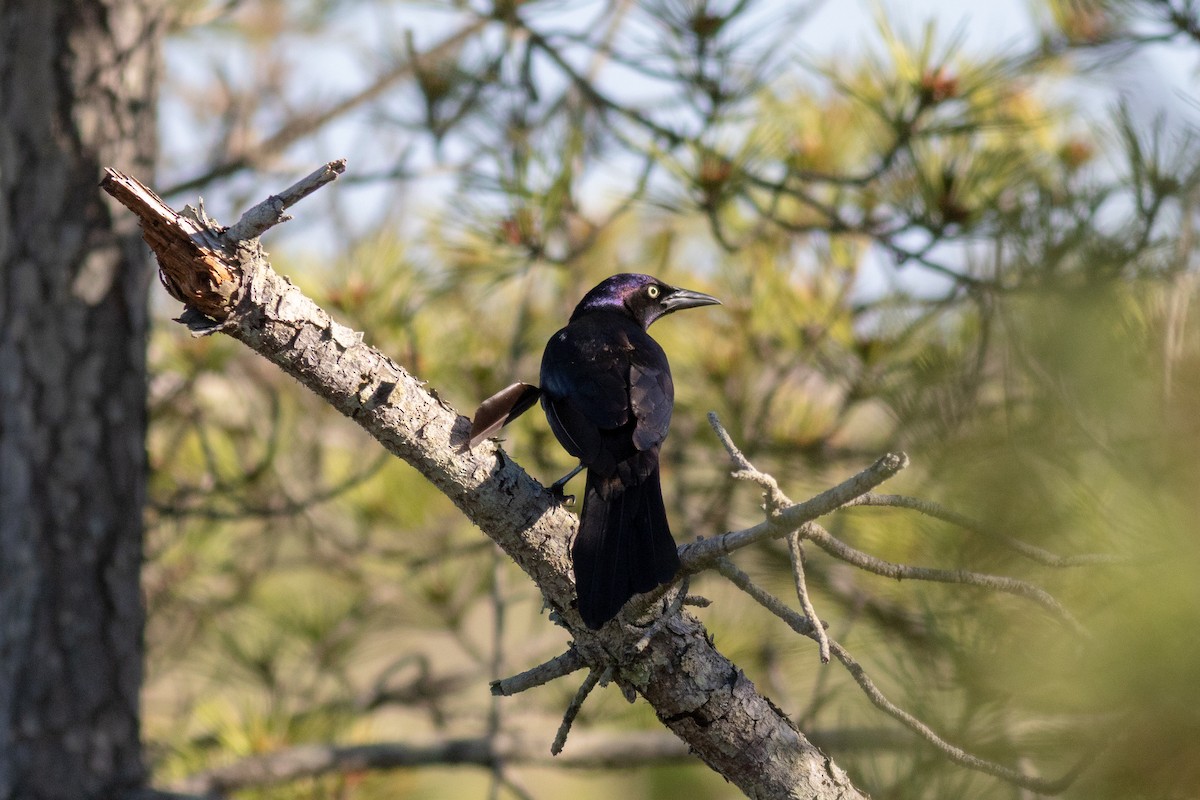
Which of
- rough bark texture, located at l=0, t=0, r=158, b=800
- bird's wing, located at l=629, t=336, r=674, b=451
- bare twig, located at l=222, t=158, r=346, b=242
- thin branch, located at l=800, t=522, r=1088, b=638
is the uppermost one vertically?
rough bark texture, located at l=0, t=0, r=158, b=800

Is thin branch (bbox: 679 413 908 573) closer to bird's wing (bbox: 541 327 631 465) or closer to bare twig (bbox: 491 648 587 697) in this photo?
bare twig (bbox: 491 648 587 697)

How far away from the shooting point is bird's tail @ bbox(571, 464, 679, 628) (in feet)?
5.43

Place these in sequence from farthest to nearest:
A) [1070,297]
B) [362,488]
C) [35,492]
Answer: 1. [362,488]
2. [35,492]
3. [1070,297]

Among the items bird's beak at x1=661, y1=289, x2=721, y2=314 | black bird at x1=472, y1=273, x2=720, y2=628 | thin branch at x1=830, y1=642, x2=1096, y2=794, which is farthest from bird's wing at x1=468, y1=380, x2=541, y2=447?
bird's beak at x1=661, y1=289, x2=721, y2=314

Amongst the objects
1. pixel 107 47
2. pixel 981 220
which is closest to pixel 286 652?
pixel 107 47

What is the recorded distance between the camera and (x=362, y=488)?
4.15m

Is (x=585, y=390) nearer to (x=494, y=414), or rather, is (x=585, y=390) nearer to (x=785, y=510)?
(x=494, y=414)

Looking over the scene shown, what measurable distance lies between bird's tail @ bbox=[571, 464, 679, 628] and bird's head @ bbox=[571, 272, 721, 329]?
126cm

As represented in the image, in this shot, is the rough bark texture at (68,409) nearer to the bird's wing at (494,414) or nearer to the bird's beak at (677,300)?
the bird's beak at (677,300)

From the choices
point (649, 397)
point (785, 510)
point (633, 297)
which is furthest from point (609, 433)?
point (633, 297)

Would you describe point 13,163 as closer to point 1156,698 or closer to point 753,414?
point 753,414

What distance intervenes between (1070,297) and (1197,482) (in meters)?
0.37

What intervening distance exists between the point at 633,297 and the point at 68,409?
148 centimetres

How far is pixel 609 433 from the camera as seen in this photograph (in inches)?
87.1
